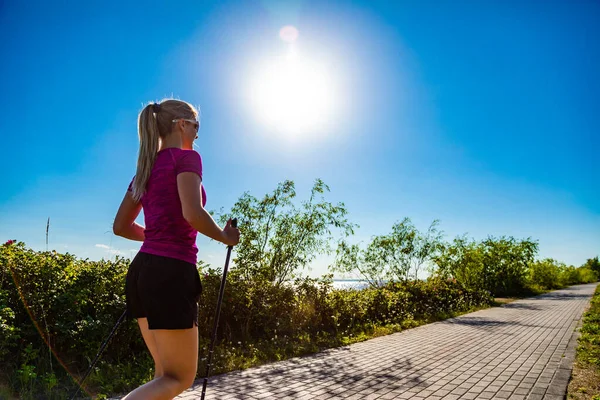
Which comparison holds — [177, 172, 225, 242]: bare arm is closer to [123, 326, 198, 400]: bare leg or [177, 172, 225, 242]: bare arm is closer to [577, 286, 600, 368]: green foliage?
[123, 326, 198, 400]: bare leg

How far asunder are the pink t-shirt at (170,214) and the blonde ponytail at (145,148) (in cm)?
7

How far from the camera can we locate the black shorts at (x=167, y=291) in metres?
1.95

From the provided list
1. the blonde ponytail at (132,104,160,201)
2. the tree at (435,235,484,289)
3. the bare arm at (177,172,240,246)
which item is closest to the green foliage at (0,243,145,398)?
the blonde ponytail at (132,104,160,201)

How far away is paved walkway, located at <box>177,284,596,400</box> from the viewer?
15.2 feet

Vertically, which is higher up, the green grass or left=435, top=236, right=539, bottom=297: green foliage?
left=435, top=236, right=539, bottom=297: green foliage

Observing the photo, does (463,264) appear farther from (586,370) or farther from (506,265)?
(586,370)

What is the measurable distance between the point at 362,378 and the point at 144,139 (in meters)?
4.27

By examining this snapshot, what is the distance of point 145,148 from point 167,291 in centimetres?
76

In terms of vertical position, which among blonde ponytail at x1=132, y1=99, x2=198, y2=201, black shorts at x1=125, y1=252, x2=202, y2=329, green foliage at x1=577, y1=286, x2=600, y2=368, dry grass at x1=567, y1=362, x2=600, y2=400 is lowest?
dry grass at x1=567, y1=362, x2=600, y2=400

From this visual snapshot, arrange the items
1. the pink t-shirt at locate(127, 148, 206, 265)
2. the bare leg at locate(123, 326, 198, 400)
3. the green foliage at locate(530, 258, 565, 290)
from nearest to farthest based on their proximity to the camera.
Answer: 1. the bare leg at locate(123, 326, 198, 400)
2. the pink t-shirt at locate(127, 148, 206, 265)
3. the green foliage at locate(530, 258, 565, 290)

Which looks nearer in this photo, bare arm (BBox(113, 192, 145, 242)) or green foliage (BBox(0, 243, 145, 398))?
bare arm (BBox(113, 192, 145, 242))

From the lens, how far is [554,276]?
128 ft

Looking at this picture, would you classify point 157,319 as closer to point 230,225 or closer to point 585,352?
point 230,225

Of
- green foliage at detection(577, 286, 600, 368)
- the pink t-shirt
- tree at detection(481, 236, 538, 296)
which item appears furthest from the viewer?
tree at detection(481, 236, 538, 296)
